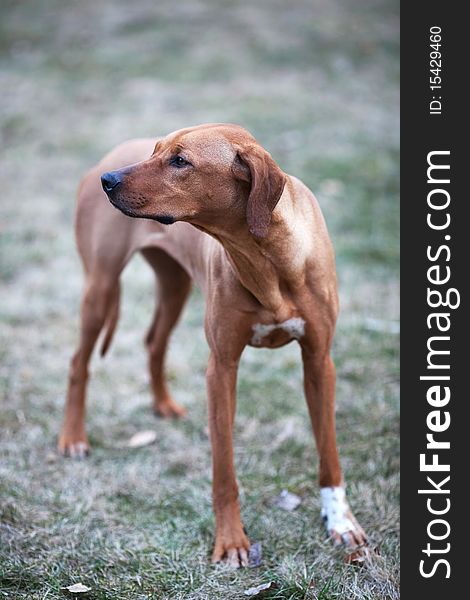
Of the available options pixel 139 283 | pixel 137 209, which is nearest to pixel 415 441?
pixel 137 209

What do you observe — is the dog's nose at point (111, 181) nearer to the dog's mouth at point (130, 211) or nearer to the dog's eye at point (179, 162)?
the dog's mouth at point (130, 211)

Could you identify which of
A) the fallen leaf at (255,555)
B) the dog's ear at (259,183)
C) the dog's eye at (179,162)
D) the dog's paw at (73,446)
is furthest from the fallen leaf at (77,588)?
the dog's eye at (179,162)

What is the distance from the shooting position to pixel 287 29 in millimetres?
13719

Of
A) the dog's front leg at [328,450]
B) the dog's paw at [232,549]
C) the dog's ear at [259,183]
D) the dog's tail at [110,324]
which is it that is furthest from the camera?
the dog's tail at [110,324]

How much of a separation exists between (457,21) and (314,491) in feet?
8.45

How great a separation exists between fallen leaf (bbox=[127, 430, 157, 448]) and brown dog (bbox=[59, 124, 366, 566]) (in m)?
0.74

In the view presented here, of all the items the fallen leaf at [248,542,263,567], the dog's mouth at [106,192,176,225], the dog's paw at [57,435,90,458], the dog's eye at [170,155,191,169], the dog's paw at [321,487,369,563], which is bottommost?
the fallen leaf at [248,542,263,567]

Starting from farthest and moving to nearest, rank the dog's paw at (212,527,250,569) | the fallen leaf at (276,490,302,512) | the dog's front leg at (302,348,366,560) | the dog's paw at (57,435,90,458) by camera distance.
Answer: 1. the dog's paw at (57,435,90,458)
2. the fallen leaf at (276,490,302,512)
3. the dog's front leg at (302,348,366,560)
4. the dog's paw at (212,527,250,569)

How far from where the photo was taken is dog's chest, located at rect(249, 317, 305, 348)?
3354 mm

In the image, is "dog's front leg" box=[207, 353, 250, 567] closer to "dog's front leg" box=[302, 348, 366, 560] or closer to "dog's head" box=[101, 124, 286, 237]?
"dog's front leg" box=[302, 348, 366, 560]

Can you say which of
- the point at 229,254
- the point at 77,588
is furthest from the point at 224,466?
the point at 229,254

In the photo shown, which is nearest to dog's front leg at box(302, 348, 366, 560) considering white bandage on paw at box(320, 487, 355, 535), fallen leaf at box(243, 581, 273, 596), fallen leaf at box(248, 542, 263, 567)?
white bandage on paw at box(320, 487, 355, 535)

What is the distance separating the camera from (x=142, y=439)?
4.64 m

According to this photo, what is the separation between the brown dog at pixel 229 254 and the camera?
117 inches
